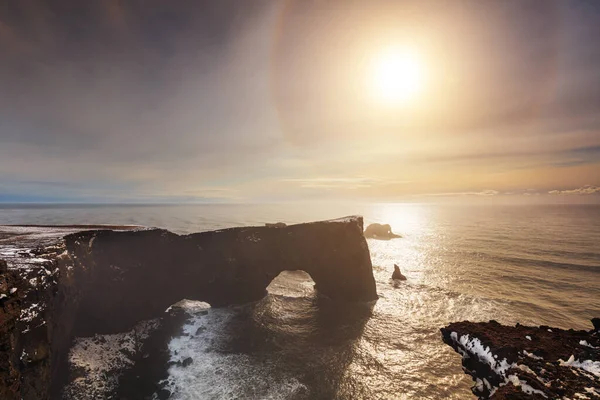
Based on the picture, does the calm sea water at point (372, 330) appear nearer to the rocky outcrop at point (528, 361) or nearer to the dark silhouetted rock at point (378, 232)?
the rocky outcrop at point (528, 361)

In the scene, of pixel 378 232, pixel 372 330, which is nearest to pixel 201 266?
pixel 372 330

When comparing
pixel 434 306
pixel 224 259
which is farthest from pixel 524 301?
pixel 224 259

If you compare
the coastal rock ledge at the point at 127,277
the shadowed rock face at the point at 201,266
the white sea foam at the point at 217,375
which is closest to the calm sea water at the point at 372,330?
the white sea foam at the point at 217,375

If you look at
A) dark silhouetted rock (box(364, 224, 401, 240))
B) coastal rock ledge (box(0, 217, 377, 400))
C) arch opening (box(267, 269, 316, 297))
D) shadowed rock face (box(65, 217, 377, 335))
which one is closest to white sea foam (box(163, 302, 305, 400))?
shadowed rock face (box(65, 217, 377, 335))

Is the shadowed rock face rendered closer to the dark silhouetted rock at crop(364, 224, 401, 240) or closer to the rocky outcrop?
the rocky outcrop

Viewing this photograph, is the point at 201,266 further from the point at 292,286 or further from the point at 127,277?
the point at 292,286
